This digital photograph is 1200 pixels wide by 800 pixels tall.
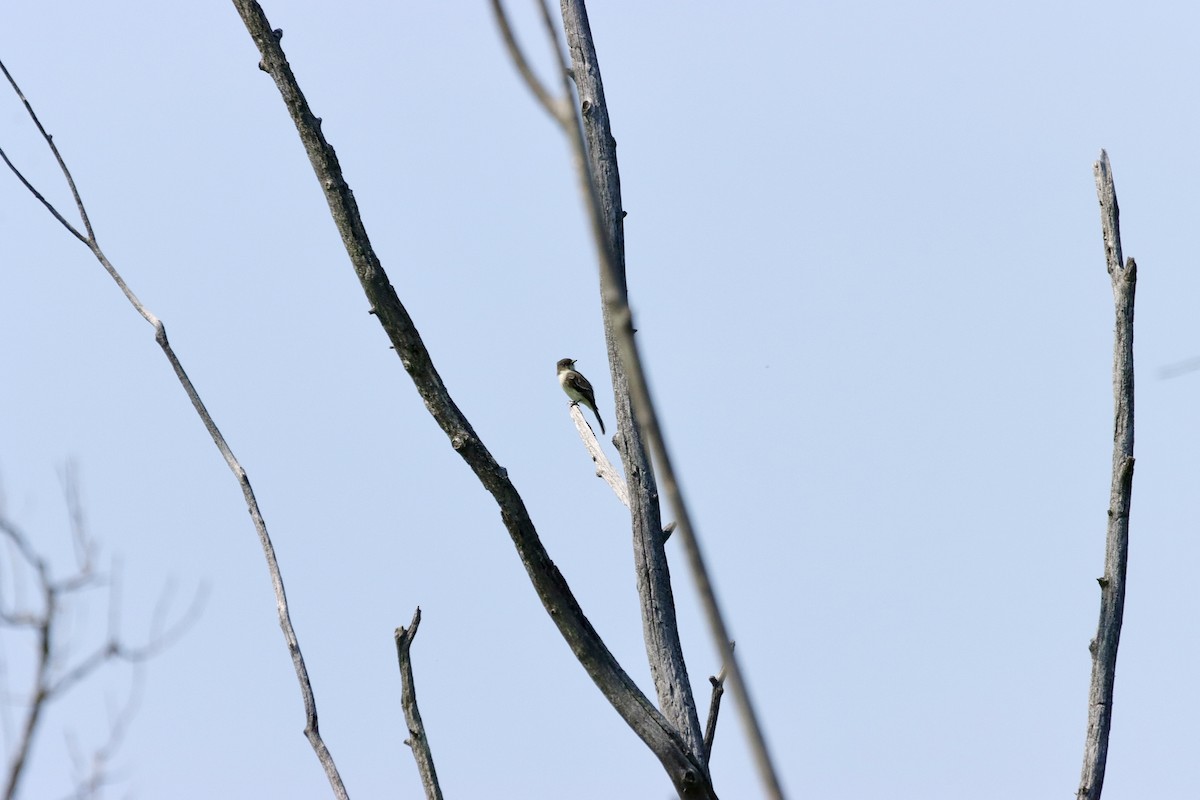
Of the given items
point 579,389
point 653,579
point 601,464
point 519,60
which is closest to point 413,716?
point 653,579

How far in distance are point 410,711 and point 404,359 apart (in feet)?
4.34

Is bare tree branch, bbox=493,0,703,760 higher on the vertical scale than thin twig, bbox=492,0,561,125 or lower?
higher

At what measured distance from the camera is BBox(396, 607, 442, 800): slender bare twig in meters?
4.01

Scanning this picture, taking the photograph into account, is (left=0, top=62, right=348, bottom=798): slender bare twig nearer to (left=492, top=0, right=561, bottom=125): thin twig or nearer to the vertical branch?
the vertical branch

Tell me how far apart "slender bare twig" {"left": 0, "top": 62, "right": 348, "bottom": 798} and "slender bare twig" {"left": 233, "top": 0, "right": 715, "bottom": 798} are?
3.66 ft

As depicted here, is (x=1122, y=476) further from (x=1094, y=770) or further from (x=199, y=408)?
(x=199, y=408)

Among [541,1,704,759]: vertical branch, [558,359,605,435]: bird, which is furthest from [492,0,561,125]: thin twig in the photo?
[558,359,605,435]: bird

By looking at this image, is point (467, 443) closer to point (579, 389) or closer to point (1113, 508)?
point (1113, 508)

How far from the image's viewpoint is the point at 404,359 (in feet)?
11.6

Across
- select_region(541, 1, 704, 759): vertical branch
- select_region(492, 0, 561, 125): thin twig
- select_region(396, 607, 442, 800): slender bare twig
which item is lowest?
select_region(492, 0, 561, 125): thin twig

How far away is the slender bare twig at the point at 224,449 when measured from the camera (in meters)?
4.11

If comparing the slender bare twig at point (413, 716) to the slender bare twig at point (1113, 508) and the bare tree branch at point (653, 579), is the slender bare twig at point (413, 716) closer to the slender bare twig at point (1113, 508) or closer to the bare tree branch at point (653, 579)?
the bare tree branch at point (653, 579)

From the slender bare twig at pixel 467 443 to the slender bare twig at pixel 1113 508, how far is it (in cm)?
171

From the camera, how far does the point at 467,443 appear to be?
3508 mm
